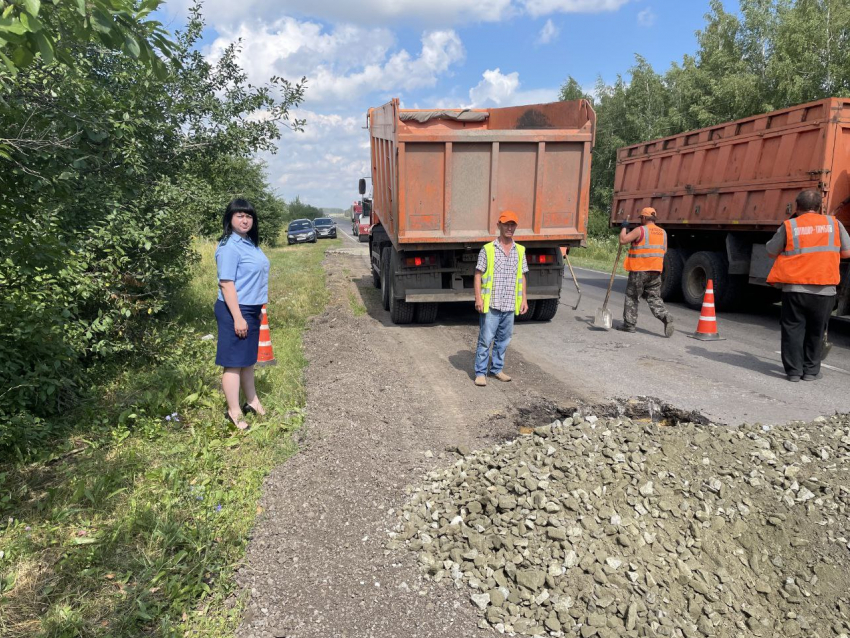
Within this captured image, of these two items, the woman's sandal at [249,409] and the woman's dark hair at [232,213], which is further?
the woman's sandal at [249,409]

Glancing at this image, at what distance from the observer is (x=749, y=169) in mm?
9188

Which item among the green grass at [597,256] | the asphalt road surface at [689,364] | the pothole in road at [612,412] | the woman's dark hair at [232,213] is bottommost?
the green grass at [597,256]

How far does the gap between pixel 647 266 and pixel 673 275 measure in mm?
3771

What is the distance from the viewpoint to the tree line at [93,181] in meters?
2.17

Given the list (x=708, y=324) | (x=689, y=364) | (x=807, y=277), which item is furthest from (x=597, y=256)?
(x=807, y=277)

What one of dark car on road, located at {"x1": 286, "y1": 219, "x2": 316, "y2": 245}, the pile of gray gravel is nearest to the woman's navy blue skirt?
the pile of gray gravel

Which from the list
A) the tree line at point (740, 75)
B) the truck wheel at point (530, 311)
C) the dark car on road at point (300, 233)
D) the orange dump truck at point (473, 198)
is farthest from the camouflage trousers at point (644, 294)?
the dark car on road at point (300, 233)

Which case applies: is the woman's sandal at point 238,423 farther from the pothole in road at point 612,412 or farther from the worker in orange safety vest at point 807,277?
the worker in orange safety vest at point 807,277

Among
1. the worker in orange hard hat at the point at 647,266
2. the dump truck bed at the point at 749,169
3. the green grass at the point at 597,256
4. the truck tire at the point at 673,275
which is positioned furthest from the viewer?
the green grass at the point at 597,256

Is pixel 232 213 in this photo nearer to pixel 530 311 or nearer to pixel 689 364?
pixel 689 364

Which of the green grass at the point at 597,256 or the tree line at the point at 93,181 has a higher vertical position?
the tree line at the point at 93,181

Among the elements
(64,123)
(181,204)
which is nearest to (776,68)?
(181,204)

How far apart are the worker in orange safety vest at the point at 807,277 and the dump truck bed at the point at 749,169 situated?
2.45m

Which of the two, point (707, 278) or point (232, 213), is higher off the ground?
point (232, 213)
